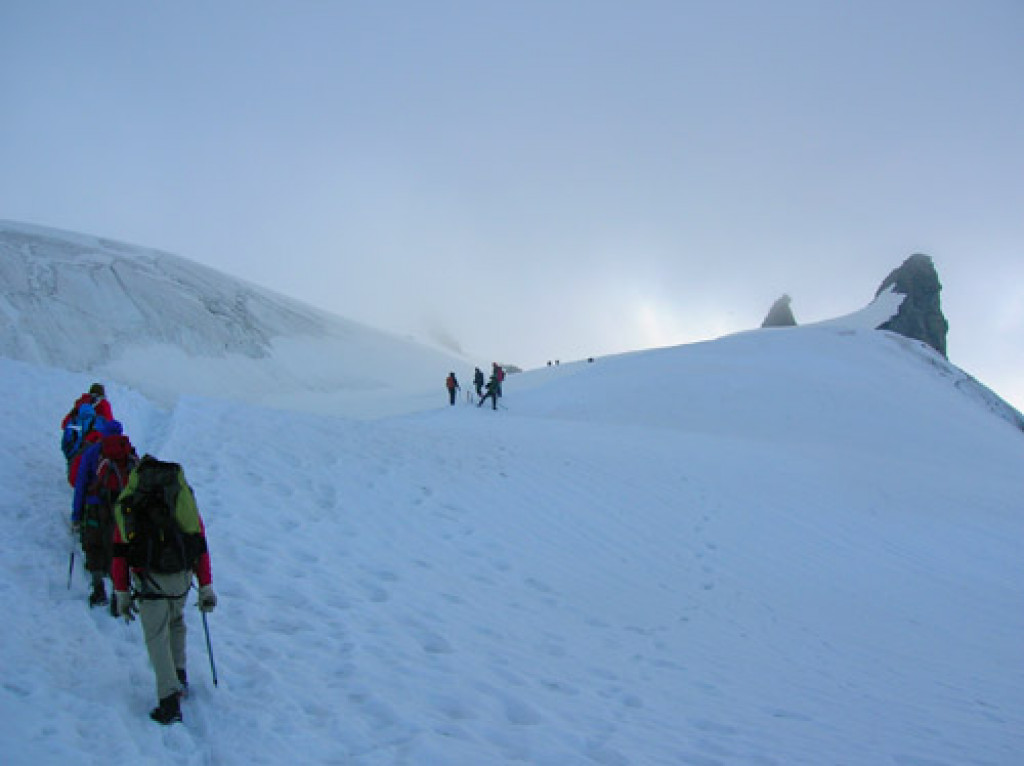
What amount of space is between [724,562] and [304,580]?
7.47 metres

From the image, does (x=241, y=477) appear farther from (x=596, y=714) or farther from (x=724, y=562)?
(x=724, y=562)

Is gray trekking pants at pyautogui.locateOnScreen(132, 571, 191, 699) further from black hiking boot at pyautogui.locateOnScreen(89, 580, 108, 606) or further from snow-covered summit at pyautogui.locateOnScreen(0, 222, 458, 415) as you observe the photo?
snow-covered summit at pyautogui.locateOnScreen(0, 222, 458, 415)

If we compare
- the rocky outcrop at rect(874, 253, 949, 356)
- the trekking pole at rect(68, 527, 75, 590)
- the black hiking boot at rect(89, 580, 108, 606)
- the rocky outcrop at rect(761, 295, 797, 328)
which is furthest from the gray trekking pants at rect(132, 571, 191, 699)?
the rocky outcrop at rect(761, 295, 797, 328)

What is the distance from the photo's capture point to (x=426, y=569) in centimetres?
905

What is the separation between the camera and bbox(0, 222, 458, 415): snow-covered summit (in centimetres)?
2951

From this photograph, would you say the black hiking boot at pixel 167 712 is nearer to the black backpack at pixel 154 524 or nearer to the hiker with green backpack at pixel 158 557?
the hiker with green backpack at pixel 158 557

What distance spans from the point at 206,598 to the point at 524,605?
15.4 feet

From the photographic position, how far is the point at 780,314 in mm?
92000

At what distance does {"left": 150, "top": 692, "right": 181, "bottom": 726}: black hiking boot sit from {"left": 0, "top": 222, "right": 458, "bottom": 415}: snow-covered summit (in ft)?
68.7

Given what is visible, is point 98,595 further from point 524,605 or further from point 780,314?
point 780,314

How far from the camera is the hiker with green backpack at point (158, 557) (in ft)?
15.3

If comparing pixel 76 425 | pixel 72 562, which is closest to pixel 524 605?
pixel 72 562

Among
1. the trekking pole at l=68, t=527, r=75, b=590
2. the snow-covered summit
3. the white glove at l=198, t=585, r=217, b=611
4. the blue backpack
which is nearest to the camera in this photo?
the white glove at l=198, t=585, r=217, b=611

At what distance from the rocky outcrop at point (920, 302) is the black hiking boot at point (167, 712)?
7783cm
